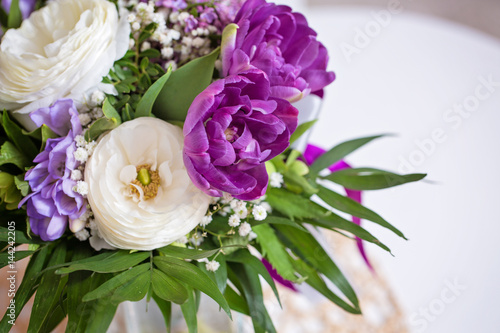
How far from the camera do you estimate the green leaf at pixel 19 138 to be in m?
0.39

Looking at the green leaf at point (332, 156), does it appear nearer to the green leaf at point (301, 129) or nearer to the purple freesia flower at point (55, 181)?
the green leaf at point (301, 129)

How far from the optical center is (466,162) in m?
0.92

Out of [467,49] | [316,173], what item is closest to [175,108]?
[316,173]

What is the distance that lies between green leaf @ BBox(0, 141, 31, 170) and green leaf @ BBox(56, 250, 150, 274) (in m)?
0.11

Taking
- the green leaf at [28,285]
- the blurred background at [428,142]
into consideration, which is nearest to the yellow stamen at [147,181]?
the green leaf at [28,285]

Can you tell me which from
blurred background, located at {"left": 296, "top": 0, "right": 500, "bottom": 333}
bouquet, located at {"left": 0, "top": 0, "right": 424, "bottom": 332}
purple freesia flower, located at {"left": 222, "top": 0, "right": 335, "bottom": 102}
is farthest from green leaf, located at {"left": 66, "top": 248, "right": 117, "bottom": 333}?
blurred background, located at {"left": 296, "top": 0, "right": 500, "bottom": 333}

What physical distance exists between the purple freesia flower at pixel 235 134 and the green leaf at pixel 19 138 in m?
0.16

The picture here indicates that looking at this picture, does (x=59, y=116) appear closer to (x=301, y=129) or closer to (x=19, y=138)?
(x=19, y=138)

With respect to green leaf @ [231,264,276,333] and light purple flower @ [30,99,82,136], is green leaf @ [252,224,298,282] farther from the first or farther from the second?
light purple flower @ [30,99,82,136]

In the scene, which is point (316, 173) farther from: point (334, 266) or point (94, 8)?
point (94, 8)

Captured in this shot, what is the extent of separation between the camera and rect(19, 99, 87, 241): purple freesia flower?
14.6 inches

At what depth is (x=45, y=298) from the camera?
1.25 ft

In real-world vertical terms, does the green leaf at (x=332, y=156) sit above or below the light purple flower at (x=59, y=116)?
above

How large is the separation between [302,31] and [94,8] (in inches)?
7.1
